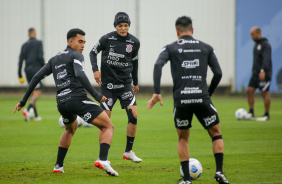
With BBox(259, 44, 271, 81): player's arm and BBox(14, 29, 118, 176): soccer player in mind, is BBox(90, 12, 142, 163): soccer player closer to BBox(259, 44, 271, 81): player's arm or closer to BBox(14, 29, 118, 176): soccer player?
BBox(14, 29, 118, 176): soccer player

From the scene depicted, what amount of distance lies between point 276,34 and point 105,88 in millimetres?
21869

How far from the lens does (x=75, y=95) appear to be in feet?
25.8

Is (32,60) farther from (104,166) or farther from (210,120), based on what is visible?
(210,120)

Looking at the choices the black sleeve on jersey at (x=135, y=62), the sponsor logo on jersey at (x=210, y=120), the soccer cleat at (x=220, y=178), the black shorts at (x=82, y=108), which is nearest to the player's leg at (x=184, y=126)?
the sponsor logo on jersey at (x=210, y=120)

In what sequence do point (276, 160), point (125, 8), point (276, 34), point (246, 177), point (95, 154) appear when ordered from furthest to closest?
1. point (125, 8)
2. point (276, 34)
3. point (95, 154)
4. point (276, 160)
5. point (246, 177)

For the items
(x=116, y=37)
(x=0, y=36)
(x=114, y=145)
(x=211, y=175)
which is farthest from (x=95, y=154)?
(x=0, y=36)

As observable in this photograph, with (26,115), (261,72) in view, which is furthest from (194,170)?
(26,115)

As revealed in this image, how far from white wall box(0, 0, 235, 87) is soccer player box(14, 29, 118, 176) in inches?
905

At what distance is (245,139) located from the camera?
12016mm

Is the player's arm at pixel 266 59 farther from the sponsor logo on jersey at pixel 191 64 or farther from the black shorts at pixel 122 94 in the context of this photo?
the sponsor logo on jersey at pixel 191 64

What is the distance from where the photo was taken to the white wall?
31000mm

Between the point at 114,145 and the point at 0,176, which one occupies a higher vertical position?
the point at 0,176

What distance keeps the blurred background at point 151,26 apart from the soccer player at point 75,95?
22655 millimetres

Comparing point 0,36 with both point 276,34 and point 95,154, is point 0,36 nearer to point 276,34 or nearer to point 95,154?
point 276,34
